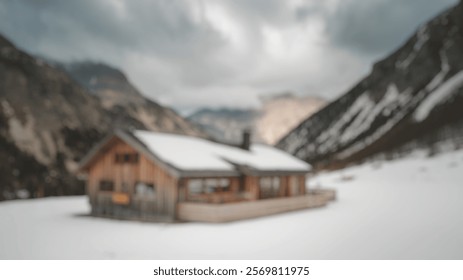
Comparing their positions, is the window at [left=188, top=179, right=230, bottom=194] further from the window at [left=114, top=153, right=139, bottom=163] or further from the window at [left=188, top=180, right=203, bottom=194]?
the window at [left=114, top=153, right=139, bottom=163]

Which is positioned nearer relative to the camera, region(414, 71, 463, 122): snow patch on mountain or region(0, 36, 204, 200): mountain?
region(0, 36, 204, 200): mountain

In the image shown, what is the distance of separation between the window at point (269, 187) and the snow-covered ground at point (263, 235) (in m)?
2.09

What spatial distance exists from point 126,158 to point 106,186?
85.1 inches

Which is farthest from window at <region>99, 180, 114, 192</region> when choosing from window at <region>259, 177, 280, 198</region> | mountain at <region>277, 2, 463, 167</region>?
mountain at <region>277, 2, 463, 167</region>

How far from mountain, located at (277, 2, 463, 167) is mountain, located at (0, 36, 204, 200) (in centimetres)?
3924

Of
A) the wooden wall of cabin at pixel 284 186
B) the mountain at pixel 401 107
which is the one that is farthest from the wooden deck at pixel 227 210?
the mountain at pixel 401 107

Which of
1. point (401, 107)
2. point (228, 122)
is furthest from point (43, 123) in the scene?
point (401, 107)

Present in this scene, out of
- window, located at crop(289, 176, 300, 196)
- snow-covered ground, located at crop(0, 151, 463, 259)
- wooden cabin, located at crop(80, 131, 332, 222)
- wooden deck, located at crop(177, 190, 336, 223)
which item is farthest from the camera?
window, located at crop(289, 176, 300, 196)

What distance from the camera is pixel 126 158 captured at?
60.9 feet

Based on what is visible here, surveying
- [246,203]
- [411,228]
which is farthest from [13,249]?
[411,228]

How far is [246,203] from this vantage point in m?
17.4

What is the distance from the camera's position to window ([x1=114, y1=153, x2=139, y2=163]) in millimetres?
18189
